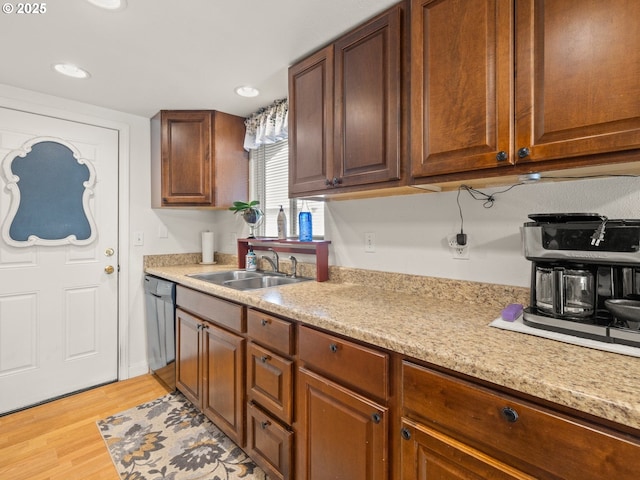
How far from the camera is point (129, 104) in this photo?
248cm

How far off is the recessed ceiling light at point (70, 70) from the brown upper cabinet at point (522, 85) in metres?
1.96

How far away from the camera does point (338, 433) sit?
1.14m

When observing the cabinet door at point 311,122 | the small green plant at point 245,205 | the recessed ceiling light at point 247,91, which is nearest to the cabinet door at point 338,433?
the cabinet door at point 311,122

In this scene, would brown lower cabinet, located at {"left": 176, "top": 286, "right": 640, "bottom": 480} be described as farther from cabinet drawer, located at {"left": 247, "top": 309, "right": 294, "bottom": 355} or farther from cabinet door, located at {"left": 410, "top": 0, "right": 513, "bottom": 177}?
cabinet door, located at {"left": 410, "top": 0, "right": 513, "bottom": 177}

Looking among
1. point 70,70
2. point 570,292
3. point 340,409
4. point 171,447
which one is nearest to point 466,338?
point 570,292

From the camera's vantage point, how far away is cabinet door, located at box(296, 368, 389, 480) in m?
1.02

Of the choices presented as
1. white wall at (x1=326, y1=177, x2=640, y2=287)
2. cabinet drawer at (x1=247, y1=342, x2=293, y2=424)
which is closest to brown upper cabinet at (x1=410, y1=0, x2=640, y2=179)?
white wall at (x1=326, y1=177, x2=640, y2=287)

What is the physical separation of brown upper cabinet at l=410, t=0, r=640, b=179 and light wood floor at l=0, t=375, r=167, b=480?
2.22m

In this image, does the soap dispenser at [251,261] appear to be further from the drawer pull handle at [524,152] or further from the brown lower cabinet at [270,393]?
the drawer pull handle at [524,152]

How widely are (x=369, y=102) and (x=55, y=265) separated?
8.24ft

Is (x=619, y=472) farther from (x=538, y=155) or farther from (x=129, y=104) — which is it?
(x=129, y=104)

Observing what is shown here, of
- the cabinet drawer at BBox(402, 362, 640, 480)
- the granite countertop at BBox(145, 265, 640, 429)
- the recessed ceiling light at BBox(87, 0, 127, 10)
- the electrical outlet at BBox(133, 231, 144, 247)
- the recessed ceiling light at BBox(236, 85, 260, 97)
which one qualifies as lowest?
the cabinet drawer at BBox(402, 362, 640, 480)

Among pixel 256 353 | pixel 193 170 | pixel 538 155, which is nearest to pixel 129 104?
pixel 193 170

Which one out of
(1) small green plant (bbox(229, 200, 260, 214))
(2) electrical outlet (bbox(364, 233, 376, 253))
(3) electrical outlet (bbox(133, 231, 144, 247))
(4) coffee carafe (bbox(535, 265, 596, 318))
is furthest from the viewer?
(3) electrical outlet (bbox(133, 231, 144, 247))
